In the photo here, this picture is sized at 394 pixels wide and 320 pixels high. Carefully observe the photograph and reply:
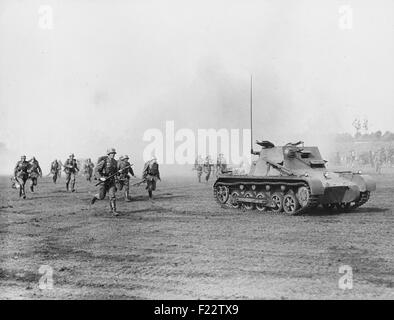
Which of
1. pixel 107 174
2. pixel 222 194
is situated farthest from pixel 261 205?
pixel 107 174

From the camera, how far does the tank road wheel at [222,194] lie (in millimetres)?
17016

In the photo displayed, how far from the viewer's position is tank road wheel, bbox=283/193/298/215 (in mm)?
14617

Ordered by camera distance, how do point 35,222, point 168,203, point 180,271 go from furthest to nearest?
point 168,203 < point 35,222 < point 180,271

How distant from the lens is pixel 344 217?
14.1 meters

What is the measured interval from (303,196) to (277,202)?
1.11 m

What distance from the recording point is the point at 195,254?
934 cm

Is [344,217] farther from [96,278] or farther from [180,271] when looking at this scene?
[96,278]

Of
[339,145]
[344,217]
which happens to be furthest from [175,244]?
[339,145]

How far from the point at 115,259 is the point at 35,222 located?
546cm

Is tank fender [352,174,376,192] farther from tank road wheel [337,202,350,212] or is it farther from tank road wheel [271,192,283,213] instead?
tank road wheel [271,192,283,213]

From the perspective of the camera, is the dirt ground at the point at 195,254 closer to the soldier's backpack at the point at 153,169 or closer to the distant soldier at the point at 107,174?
the distant soldier at the point at 107,174

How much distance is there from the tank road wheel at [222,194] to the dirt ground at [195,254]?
973 millimetres

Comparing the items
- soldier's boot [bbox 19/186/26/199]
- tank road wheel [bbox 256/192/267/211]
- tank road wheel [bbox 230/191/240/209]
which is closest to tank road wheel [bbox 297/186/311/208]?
tank road wheel [bbox 256/192/267/211]

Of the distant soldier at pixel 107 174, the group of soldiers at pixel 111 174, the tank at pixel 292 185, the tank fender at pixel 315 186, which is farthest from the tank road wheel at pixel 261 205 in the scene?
the distant soldier at pixel 107 174
